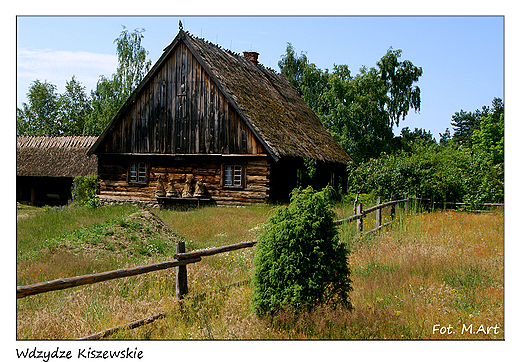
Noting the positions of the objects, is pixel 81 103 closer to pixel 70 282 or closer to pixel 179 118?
pixel 179 118

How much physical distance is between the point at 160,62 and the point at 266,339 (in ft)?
55.5

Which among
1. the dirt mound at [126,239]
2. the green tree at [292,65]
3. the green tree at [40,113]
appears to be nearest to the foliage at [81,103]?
the green tree at [40,113]

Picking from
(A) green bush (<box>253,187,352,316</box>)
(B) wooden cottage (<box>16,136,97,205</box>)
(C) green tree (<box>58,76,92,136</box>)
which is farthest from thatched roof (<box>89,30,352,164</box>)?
(C) green tree (<box>58,76,92,136</box>)

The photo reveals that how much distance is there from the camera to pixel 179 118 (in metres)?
19.8

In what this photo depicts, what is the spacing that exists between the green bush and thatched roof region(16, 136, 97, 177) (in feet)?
79.3

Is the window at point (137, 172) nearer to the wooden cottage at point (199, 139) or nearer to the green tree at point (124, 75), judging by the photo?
the wooden cottage at point (199, 139)

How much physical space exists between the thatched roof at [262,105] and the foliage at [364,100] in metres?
5.71

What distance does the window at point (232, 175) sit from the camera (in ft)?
62.9

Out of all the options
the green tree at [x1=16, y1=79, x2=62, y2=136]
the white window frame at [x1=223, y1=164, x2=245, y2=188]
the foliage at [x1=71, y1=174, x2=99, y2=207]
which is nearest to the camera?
the white window frame at [x1=223, y1=164, x2=245, y2=188]

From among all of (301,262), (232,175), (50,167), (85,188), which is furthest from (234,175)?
(50,167)

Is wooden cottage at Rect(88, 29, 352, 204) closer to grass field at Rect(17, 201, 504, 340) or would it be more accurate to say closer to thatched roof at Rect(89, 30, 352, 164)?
thatched roof at Rect(89, 30, 352, 164)

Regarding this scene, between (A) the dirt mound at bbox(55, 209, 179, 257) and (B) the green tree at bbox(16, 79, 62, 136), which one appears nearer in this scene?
(A) the dirt mound at bbox(55, 209, 179, 257)

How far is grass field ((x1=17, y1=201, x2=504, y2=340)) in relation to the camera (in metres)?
5.33

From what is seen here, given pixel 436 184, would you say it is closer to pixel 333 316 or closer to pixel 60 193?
pixel 333 316
